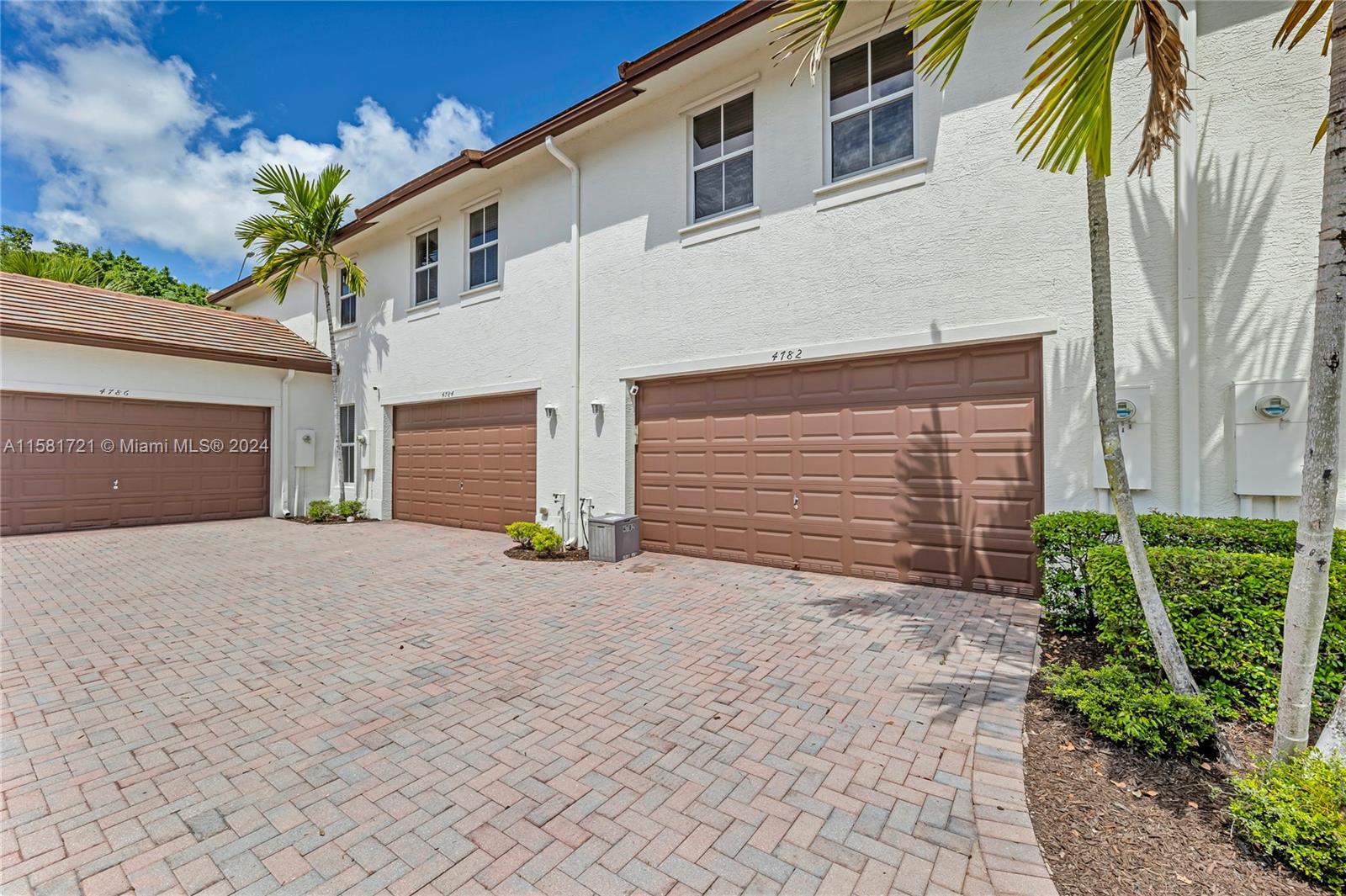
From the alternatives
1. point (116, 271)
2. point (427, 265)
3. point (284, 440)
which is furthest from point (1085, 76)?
point (116, 271)

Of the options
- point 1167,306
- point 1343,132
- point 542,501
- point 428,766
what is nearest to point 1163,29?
point 1343,132

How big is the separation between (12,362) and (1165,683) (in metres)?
17.6

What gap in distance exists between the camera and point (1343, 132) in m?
2.37

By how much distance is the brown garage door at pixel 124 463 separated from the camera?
10680 mm

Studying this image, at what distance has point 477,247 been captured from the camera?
11.4 metres

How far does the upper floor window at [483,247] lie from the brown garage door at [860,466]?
4789 millimetres

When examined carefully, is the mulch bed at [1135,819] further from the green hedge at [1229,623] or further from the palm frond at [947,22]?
the palm frond at [947,22]

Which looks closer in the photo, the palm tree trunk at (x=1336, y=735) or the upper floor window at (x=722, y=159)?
the palm tree trunk at (x=1336, y=735)

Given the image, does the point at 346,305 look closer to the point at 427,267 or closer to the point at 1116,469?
the point at 427,267

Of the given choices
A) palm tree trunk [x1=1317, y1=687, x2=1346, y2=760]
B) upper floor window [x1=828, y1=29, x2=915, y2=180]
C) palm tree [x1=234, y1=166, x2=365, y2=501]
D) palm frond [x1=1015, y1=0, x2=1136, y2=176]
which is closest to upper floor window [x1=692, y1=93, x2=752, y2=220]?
upper floor window [x1=828, y1=29, x2=915, y2=180]

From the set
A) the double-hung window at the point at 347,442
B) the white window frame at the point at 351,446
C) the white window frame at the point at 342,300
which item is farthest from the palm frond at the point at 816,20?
the double-hung window at the point at 347,442

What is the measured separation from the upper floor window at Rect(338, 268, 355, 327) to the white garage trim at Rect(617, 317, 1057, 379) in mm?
9772

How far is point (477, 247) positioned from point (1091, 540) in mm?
11355

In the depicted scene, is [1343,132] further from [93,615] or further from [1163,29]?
[93,615]
